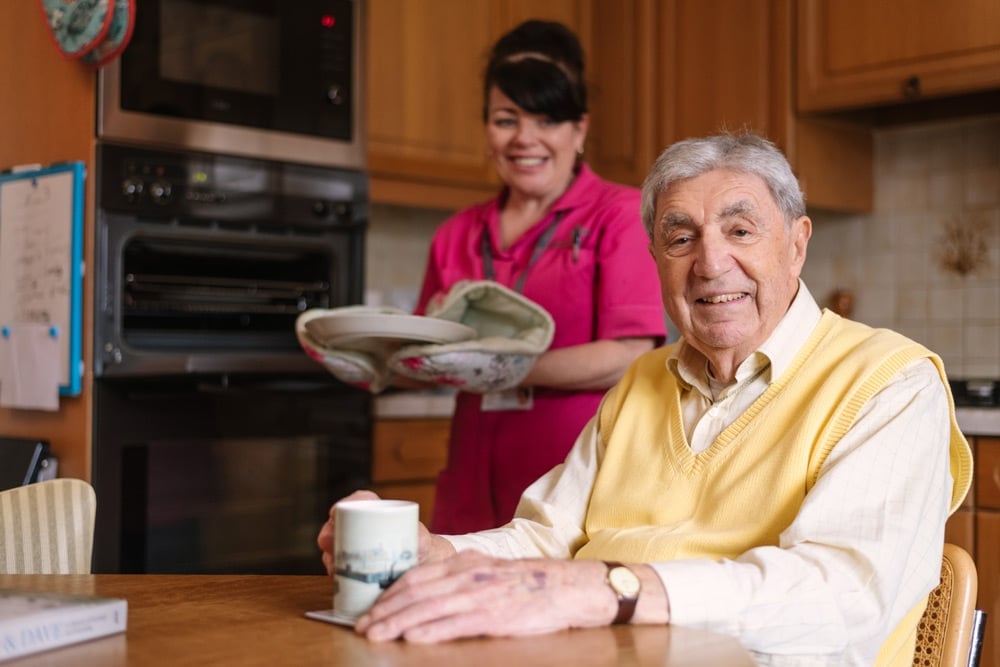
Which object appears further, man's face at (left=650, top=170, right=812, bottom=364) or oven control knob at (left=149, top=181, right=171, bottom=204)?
oven control knob at (left=149, top=181, right=171, bottom=204)

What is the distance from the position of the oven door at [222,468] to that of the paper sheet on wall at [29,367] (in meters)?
0.12

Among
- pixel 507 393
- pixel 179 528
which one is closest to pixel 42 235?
pixel 179 528

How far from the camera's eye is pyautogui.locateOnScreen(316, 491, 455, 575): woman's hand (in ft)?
3.56

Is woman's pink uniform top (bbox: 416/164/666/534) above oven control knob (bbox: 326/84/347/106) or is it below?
below

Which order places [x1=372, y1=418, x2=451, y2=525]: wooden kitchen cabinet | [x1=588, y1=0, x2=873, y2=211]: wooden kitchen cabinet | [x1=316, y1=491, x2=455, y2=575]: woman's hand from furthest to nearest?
[x1=588, y1=0, x2=873, y2=211]: wooden kitchen cabinet → [x1=372, y1=418, x2=451, y2=525]: wooden kitchen cabinet → [x1=316, y1=491, x2=455, y2=575]: woman's hand

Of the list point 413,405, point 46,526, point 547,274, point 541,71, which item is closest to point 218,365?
point 413,405

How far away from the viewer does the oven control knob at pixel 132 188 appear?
232cm

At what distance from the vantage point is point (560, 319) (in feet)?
6.37

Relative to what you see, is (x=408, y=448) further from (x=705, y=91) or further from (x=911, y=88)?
(x=911, y=88)

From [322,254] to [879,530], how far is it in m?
1.85

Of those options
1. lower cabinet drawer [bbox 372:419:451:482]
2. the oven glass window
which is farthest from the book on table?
lower cabinet drawer [bbox 372:419:451:482]

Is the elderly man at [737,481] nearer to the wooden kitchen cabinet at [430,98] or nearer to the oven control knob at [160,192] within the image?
the oven control knob at [160,192]

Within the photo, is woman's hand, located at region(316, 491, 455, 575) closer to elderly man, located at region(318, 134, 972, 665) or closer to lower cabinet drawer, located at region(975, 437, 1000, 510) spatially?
elderly man, located at region(318, 134, 972, 665)

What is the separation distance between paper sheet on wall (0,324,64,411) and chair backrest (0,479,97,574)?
1.03 meters
